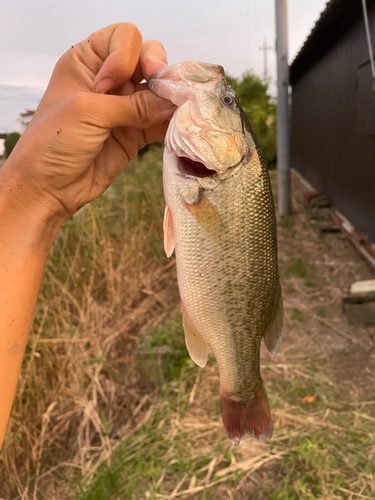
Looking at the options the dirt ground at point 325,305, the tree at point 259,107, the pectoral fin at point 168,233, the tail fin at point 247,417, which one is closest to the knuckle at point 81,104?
the pectoral fin at point 168,233

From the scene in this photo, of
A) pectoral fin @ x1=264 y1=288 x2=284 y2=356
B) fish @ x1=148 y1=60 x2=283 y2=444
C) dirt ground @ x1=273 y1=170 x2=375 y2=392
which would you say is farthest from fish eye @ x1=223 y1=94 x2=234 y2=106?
dirt ground @ x1=273 y1=170 x2=375 y2=392

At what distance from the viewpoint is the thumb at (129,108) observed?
1.59m

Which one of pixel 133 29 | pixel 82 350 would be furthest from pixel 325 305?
pixel 133 29

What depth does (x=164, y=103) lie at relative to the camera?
64.1 inches

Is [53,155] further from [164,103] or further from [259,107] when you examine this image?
[259,107]

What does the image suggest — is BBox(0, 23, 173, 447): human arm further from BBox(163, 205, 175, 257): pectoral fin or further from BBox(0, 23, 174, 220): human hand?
BBox(163, 205, 175, 257): pectoral fin

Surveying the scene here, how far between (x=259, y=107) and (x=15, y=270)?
20640 mm

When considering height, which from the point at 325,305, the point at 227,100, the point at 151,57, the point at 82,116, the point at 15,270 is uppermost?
the point at 151,57

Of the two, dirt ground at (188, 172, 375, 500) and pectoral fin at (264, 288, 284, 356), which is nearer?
pectoral fin at (264, 288, 284, 356)

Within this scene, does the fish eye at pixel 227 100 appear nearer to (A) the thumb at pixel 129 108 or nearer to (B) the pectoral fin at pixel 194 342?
(A) the thumb at pixel 129 108

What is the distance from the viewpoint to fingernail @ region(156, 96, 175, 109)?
5.28 ft

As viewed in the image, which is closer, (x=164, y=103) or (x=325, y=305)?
(x=164, y=103)

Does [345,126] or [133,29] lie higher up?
[345,126]

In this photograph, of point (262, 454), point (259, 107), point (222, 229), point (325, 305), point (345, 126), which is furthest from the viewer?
point (259, 107)
